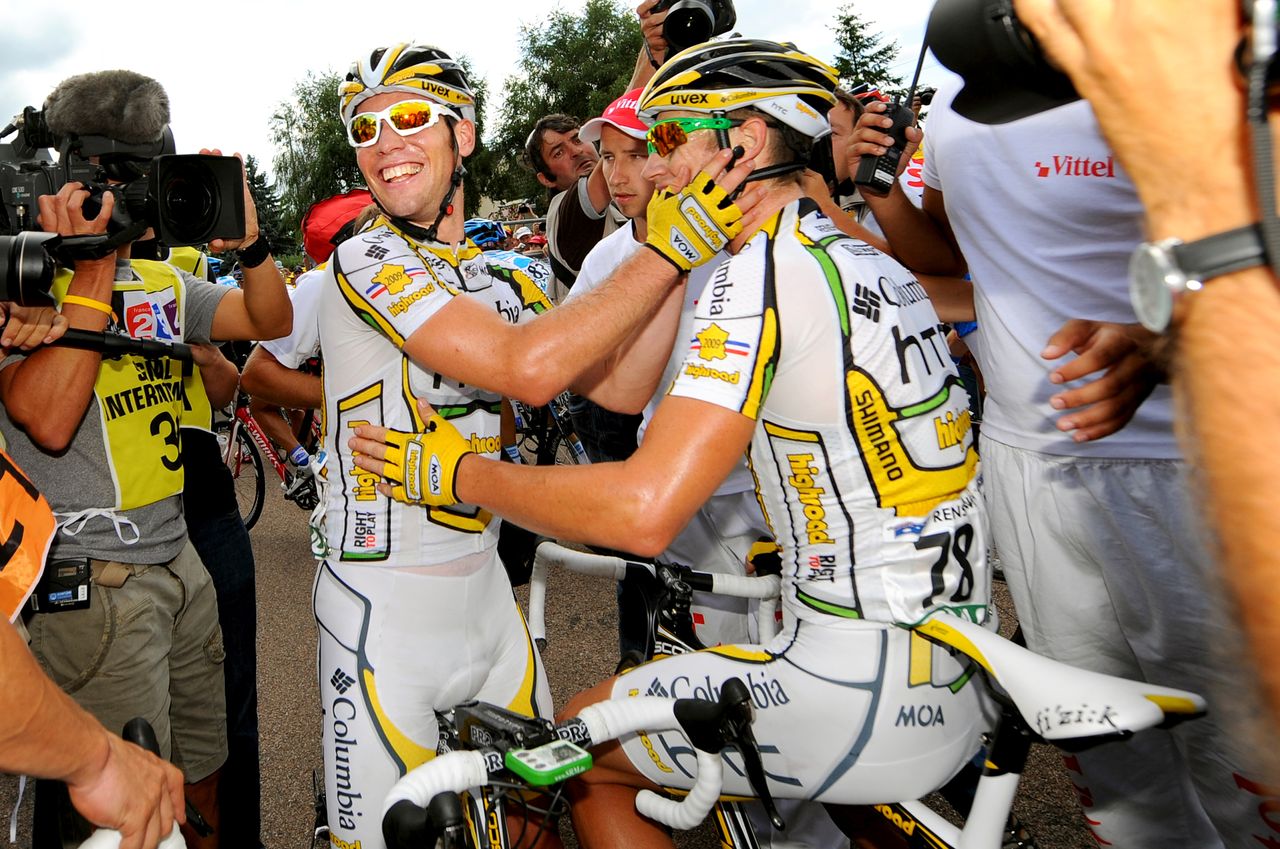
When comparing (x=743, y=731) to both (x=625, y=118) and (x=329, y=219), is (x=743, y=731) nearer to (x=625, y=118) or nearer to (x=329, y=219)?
(x=625, y=118)

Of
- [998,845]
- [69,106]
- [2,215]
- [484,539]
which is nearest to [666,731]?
[998,845]

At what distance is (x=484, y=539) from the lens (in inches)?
105

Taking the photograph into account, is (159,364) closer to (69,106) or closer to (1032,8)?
(69,106)

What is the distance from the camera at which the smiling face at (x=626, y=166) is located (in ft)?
13.8

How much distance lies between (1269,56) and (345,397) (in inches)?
89.0

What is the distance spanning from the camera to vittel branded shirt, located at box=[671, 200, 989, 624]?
1.97 meters

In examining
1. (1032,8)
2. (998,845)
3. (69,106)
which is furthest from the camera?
(69,106)

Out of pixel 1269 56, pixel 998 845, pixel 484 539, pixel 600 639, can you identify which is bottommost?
pixel 600 639

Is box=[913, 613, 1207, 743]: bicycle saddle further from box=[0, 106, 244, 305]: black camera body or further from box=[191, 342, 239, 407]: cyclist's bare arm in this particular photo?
box=[191, 342, 239, 407]: cyclist's bare arm

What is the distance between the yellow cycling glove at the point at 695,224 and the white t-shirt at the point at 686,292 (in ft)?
1.56

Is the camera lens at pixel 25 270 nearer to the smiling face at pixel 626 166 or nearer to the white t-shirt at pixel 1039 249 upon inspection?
the white t-shirt at pixel 1039 249

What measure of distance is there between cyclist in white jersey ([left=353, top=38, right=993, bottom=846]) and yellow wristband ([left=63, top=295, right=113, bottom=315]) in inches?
45.9

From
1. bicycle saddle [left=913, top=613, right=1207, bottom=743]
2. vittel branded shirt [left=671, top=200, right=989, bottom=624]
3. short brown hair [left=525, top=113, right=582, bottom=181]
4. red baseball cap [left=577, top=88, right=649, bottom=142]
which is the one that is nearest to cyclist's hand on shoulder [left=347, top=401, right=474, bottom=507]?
vittel branded shirt [left=671, top=200, right=989, bottom=624]

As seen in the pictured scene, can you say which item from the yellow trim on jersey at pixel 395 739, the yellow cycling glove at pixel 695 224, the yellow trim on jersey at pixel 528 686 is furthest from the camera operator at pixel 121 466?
the yellow cycling glove at pixel 695 224
